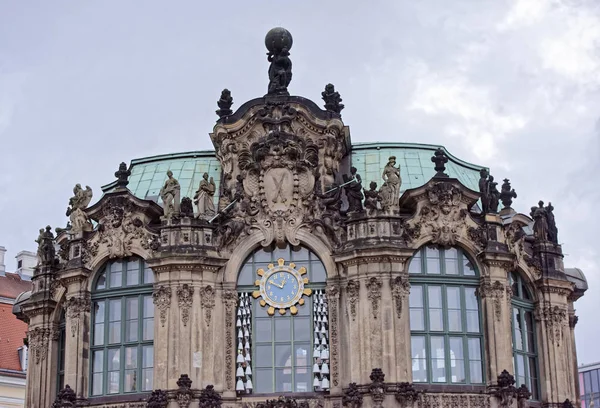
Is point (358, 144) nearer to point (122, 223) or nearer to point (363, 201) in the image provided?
point (363, 201)

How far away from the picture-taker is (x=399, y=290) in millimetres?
39562

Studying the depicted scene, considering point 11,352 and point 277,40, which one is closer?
point 277,40

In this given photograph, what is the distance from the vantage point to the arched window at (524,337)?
4184cm

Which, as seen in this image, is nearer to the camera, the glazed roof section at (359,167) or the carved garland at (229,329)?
the carved garland at (229,329)

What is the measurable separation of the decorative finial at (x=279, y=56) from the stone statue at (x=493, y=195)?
7864 mm

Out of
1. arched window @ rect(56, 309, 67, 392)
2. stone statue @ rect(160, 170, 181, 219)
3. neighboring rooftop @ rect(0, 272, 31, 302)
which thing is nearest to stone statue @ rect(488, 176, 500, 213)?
stone statue @ rect(160, 170, 181, 219)

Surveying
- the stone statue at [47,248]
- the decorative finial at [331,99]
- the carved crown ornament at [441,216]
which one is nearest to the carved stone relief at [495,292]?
the carved crown ornament at [441,216]

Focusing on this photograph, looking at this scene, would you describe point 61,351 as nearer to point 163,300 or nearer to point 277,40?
point 163,300

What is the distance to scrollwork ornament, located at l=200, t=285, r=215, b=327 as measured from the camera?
39906 mm

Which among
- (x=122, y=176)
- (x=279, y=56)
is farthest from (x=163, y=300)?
(x=279, y=56)

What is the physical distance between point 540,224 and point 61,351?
17373mm

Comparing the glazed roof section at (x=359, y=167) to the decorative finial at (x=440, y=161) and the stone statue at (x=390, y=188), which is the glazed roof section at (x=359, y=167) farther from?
the stone statue at (x=390, y=188)

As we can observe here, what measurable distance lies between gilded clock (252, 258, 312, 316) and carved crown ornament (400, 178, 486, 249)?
3.91m

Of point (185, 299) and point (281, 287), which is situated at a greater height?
point (281, 287)
